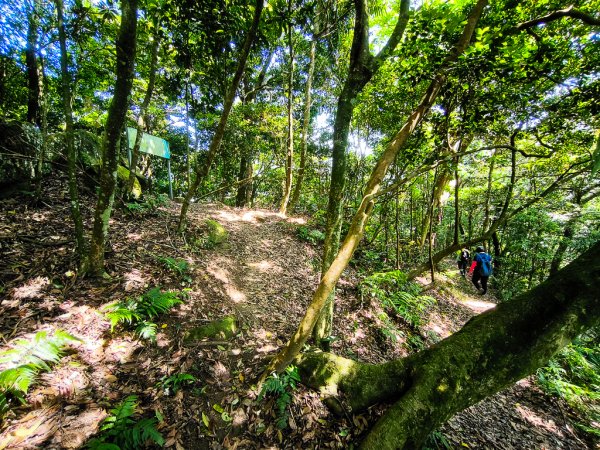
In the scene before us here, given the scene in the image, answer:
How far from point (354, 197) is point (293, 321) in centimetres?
713

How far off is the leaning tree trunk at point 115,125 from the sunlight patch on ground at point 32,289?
1.74ft

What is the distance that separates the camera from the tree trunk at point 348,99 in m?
3.77

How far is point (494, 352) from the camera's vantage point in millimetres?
2605

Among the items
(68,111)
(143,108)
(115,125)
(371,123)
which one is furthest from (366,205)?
(371,123)

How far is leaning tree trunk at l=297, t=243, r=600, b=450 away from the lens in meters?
2.44

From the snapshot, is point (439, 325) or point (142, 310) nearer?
point (142, 310)

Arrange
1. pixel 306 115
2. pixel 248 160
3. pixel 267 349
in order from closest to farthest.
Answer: pixel 267 349 < pixel 306 115 < pixel 248 160

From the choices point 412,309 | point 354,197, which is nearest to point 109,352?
point 412,309

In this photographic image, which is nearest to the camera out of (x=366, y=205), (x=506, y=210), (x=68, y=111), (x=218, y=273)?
(x=366, y=205)

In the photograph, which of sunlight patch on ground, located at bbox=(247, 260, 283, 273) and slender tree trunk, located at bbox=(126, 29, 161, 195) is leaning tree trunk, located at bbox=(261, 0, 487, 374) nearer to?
sunlight patch on ground, located at bbox=(247, 260, 283, 273)

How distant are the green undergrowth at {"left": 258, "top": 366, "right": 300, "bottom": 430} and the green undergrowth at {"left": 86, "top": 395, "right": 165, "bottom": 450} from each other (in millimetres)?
1241

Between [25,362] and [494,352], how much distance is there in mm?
4779

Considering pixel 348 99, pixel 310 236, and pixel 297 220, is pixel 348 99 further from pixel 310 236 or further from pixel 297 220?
pixel 297 220

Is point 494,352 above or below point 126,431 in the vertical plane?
above
